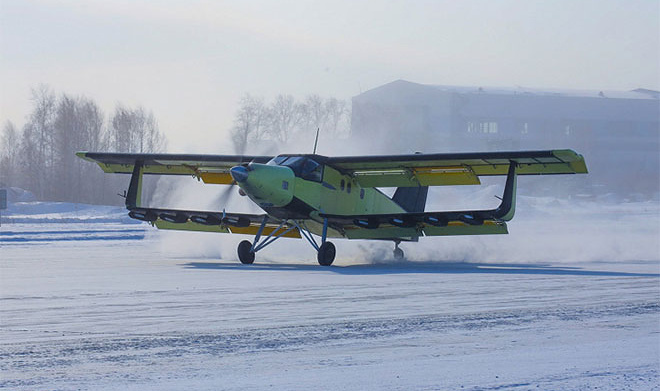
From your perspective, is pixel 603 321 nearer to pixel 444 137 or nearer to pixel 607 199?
pixel 607 199

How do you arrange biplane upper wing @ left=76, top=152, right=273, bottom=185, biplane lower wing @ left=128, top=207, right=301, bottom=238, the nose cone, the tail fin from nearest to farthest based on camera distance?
the nose cone
biplane lower wing @ left=128, top=207, right=301, bottom=238
biplane upper wing @ left=76, top=152, right=273, bottom=185
the tail fin

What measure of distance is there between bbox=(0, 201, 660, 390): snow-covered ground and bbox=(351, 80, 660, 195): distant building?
65.1m

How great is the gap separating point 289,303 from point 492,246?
18428mm

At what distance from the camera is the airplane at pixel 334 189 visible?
2166 centimetres

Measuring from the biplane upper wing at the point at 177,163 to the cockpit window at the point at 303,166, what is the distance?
5.22 feet

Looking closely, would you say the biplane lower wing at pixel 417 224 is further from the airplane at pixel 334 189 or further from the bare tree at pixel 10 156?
the bare tree at pixel 10 156

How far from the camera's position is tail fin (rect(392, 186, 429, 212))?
28347 mm

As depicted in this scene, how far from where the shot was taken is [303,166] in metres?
23.0

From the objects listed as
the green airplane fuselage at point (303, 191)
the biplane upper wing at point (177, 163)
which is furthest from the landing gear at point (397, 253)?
the biplane upper wing at point (177, 163)

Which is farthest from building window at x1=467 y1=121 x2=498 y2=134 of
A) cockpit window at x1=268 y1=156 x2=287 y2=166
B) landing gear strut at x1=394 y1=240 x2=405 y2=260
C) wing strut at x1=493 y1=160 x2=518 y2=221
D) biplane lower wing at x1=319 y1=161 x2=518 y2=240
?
wing strut at x1=493 y1=160 x2=518 y2=221

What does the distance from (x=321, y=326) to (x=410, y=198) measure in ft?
59.7

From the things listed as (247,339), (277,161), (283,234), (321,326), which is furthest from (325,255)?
(247,339)

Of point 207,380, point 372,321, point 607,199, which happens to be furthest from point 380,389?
point 607,199

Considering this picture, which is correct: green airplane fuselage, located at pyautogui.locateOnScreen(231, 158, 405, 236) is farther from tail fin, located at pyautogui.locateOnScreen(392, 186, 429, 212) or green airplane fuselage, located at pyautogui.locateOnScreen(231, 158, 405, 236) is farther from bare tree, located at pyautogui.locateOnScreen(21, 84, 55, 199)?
bare tree, located at pyautogui.locateOnScreen(21, 84, 55, 199)
